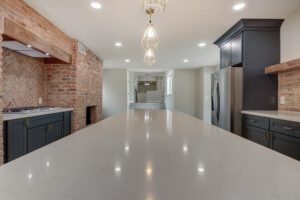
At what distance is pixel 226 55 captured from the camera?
415 centimetres

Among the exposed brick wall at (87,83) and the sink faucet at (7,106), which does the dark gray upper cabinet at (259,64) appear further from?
the sink faucet at (7,106)

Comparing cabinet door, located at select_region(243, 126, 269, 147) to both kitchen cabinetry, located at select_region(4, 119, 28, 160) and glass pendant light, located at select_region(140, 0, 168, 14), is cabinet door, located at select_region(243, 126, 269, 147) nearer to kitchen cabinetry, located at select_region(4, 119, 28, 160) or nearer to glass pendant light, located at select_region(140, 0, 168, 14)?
glass pendant light, located at select_region(140, 0, 168, 14)

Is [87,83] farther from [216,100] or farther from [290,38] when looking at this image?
[290,38]

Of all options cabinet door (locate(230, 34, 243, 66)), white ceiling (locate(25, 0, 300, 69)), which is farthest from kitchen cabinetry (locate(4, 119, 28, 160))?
cabinet door (locate(230, 34, 243, 66))

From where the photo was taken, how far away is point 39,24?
3.29m

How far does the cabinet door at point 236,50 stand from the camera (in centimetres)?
355

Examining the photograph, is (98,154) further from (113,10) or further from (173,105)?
(173,105)

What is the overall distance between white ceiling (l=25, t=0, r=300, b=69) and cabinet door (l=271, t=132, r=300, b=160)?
177cm

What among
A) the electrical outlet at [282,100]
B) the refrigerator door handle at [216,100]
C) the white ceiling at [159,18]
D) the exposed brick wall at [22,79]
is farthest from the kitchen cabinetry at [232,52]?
the exposed brick wall at [22,79]

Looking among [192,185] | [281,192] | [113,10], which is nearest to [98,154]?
[192,185]

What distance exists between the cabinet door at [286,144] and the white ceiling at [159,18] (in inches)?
69.8

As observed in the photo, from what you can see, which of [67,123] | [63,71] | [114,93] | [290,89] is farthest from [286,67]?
[114,93]

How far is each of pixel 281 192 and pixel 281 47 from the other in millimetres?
3644

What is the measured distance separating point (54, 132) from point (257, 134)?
324 cm
